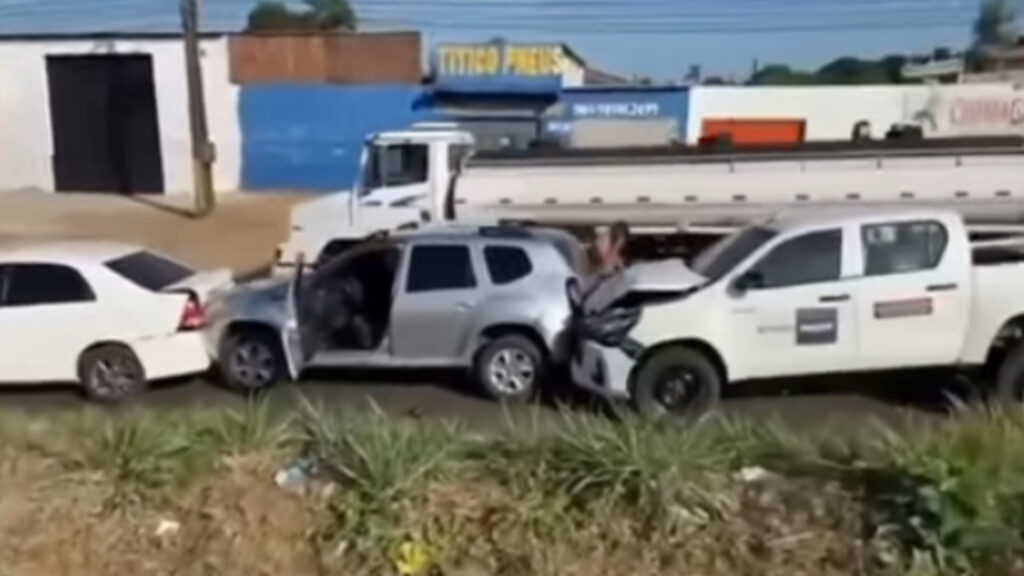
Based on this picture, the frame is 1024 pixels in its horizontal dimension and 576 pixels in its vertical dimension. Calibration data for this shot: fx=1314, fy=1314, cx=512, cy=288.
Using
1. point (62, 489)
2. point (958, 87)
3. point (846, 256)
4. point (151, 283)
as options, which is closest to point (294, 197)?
point (958, 87)

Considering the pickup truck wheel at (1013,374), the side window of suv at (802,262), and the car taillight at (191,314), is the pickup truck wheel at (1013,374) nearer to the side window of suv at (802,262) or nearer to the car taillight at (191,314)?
the side window of suv at (802,262)

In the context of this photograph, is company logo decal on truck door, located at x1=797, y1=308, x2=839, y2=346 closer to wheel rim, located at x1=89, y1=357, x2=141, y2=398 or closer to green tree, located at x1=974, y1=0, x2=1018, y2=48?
wheel rim, located at x1=89, y1=357, x2=141, y2=398

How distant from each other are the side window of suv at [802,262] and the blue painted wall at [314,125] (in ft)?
95.7

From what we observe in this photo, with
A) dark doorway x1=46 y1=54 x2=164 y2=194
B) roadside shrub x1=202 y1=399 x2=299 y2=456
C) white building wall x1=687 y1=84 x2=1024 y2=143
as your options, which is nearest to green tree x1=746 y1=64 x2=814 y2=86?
white building wall x1=687 y1=84 x2=1024 y2=143

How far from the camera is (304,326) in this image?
1234cm

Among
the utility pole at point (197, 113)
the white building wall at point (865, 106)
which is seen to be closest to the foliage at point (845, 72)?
the white building wall at point (865, 106)

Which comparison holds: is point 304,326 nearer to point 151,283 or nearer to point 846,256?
point 151,283

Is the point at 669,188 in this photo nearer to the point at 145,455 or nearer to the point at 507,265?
the point at 507,265

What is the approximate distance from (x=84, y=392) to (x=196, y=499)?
8.33m

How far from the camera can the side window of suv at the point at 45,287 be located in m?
12.2

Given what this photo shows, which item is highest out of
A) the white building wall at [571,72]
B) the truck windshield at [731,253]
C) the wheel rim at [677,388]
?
the white building wall at [571,72]

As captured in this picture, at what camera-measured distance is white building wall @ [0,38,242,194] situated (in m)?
39.5

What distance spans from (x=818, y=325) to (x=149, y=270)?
6.32 meters

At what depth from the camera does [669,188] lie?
17.2 meters
